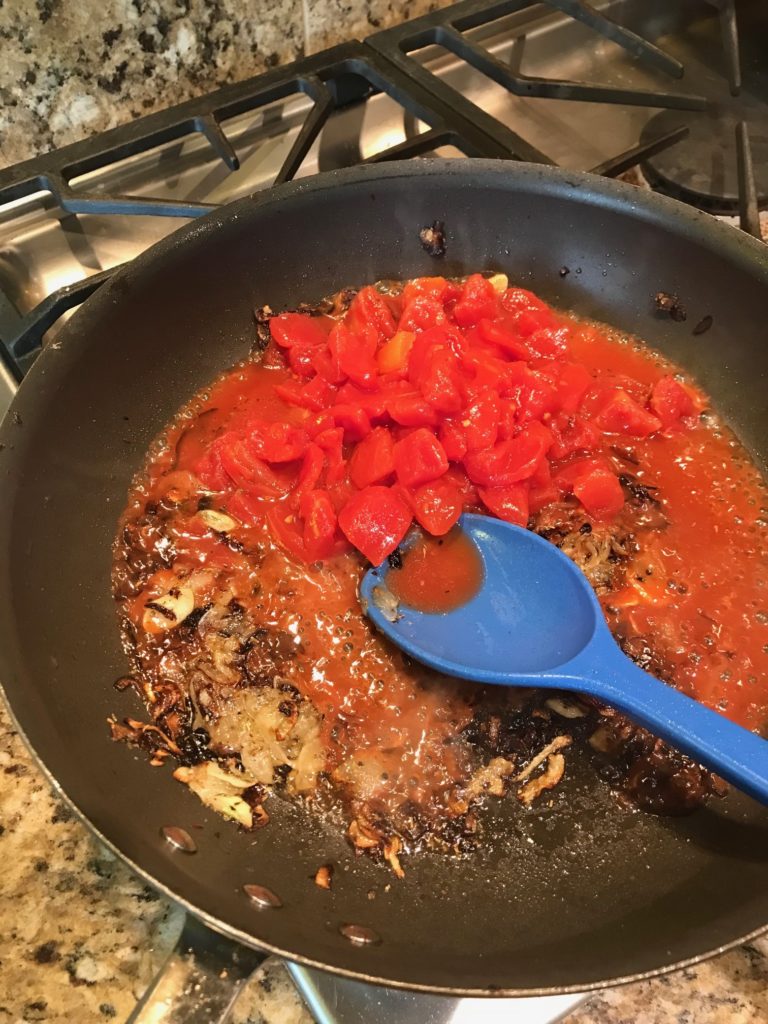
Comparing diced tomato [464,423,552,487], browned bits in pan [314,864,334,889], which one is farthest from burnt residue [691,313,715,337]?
browned bits in pan [314,864,334,889]

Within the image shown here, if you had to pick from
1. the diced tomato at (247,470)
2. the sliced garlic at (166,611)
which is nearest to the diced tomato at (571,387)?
the diced tomato at (247,470)

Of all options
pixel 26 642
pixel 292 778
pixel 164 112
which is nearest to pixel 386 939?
pixel 292 778

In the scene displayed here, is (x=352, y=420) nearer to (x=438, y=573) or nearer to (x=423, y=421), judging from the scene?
(x=423, y=421)

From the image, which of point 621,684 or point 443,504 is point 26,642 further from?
point 621,684

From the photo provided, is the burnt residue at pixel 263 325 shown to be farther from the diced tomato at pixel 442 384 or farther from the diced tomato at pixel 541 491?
the diced tomato at pixel 541 491

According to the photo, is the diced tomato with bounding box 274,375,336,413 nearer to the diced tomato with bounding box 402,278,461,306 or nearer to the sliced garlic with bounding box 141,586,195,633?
the diced tomato with bounding box 402,278,461,306
